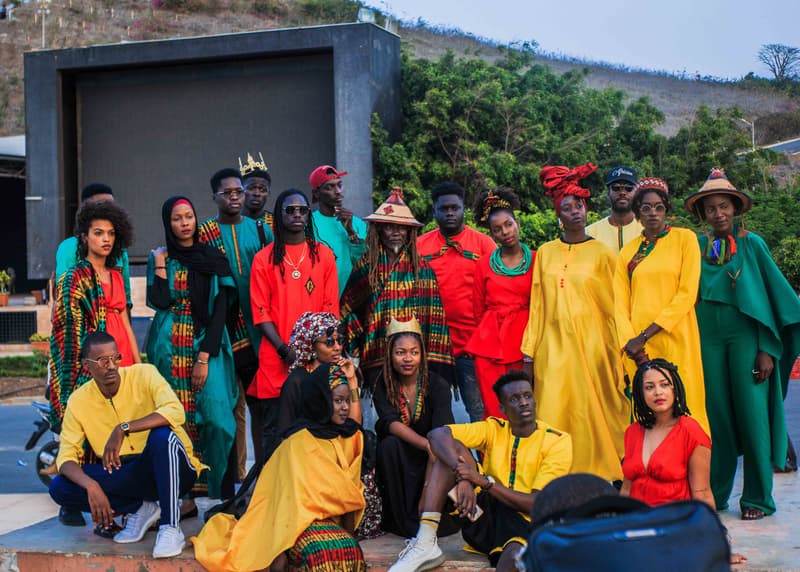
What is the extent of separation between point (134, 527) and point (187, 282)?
1522mm

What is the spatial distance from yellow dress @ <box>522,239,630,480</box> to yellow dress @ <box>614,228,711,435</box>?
24 centimetres

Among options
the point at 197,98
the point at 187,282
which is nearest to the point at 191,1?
the point at 197,98

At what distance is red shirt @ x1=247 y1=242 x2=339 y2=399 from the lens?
612 cm

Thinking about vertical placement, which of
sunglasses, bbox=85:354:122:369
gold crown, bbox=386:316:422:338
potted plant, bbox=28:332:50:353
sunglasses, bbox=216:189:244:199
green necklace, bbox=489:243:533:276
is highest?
sunglasses, bbox=216:189:244:199

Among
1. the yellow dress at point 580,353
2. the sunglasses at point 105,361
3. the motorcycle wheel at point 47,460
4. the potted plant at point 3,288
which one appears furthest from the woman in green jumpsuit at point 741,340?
the potted plant at point 3,288

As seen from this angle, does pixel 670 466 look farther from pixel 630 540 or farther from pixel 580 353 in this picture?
pixel 630 540

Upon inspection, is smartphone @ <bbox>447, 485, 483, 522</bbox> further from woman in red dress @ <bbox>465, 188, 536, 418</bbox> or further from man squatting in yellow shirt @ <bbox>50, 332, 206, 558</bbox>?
man squatting in yellow shirt @ <bbox>50, 332, 206, 558</bbox>

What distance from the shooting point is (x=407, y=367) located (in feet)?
18.4

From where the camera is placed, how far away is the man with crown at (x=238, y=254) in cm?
650

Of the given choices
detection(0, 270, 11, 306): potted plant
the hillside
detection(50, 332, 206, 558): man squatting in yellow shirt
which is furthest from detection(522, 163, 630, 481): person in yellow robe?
the hillside

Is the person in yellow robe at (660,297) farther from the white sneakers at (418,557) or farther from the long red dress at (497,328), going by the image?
the white sneakers at (418,557)

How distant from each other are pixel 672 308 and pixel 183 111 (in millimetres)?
14505

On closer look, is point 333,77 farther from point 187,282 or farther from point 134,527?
point 134,527

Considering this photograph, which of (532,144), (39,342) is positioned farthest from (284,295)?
(39,342)
